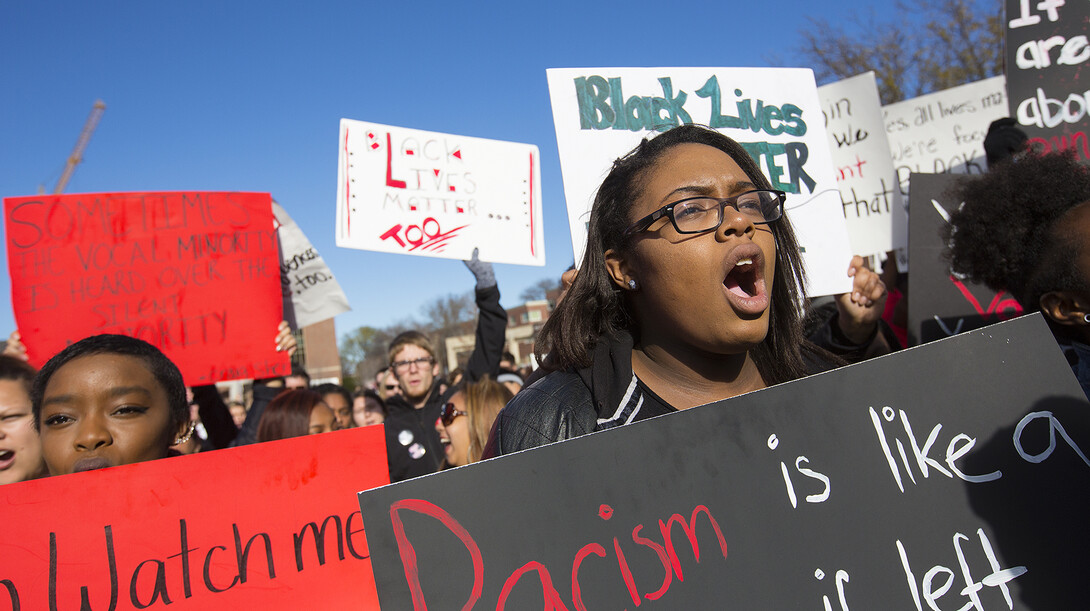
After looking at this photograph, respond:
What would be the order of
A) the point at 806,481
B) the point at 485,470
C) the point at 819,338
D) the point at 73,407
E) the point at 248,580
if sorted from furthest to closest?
the point at 819,338 → the point at 73,407 → the point at 248,580 → the point at 806,481 → the point at 485,470

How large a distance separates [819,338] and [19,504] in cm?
254

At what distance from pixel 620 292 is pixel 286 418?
2.30 metres

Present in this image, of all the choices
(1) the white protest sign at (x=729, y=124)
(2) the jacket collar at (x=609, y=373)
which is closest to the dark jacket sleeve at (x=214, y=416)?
(1) the white protest sign at (x=729, y=124)

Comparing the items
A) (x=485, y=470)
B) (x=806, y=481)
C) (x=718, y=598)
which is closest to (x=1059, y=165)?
(x=806, y=481)

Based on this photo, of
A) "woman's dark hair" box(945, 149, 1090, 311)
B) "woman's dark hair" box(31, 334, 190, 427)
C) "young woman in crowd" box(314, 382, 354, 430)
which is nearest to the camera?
"woman's dark hair" box(945, 149, 1090, 311)

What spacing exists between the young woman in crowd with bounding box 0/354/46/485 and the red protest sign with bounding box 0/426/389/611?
115 cm

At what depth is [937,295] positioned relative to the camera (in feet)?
9.51

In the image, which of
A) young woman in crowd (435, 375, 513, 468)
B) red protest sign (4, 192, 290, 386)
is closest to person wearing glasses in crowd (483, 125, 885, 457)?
young woman in crowd (435, 375, 513, 468)

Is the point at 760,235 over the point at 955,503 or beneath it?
over

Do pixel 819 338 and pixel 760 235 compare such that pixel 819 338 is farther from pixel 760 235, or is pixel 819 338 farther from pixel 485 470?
pixel 485 470

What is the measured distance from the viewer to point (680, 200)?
4.70 ft

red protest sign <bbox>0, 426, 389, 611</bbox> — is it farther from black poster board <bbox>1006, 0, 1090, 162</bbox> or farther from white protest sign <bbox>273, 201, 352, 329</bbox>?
black poster board <bbox>1006, 0, 1090, 162</bbox>

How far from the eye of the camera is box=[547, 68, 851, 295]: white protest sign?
2535 mm

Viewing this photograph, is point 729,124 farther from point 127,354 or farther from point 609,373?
point 127,354
